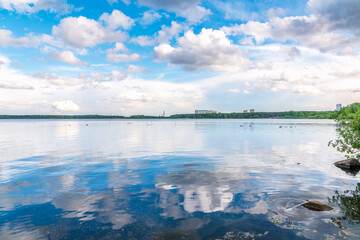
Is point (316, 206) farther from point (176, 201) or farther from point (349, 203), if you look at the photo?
point (176, 201)

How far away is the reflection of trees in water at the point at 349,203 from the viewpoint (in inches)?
503

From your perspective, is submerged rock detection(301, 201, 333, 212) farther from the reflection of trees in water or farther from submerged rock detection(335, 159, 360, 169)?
submerged rock detection(335, 159, 360, 169)

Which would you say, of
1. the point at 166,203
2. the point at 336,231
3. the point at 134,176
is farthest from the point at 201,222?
the point at 134,176

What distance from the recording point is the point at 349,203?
15148 millimetres

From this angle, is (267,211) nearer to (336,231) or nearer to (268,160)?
(336,231)

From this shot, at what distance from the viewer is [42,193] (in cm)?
1761

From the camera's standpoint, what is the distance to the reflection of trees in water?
41.9ft

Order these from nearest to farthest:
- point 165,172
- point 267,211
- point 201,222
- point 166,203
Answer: point 201,222 → point 267,211 → point 166,203 → point 165,172

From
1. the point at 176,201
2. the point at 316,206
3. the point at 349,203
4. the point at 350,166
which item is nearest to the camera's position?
the point at 316,206

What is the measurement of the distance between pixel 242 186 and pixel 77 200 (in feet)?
39.8

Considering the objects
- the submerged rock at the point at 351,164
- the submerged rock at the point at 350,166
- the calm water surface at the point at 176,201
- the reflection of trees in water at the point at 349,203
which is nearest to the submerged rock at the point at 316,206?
the calm water surface at the point at 176,201

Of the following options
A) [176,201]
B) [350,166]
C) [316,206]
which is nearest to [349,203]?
[316,206]

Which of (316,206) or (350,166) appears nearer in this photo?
(316,206)

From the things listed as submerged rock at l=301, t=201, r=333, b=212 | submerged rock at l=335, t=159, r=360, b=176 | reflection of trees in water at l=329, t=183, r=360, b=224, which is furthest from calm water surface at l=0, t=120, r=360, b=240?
submerged rock at l=335, t=159, r=360, b=176
